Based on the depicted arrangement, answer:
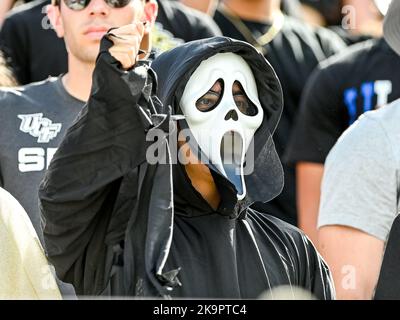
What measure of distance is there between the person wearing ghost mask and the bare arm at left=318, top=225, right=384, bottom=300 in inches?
20.5

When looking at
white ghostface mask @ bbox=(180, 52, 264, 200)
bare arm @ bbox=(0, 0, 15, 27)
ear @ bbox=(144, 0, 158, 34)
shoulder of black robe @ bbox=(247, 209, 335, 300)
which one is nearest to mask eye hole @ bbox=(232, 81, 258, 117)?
white ghostface mask @ bbox=(180, 52, 264, 200)

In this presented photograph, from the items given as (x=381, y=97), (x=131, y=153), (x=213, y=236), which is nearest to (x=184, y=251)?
(x=213, y=236)

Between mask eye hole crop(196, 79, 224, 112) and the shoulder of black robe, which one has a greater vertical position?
mask eye hole crop(196, 79, 224, 112)

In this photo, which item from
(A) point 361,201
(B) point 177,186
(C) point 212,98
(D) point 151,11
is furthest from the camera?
(D) point 151,11

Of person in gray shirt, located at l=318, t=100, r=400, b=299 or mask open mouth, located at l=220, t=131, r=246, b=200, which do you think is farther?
person in gray shirt, located at l=318, t=100, r=400, b=299

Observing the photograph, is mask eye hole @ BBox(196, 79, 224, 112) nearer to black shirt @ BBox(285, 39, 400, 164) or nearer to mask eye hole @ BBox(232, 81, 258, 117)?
mask eye hole @ BBox(232, 81, 258, 117)

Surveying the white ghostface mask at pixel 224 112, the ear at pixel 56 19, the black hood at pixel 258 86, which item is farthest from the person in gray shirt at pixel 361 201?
the ear at pixel 56 19

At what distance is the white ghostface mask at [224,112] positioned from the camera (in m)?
4.94

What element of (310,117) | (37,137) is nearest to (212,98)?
(37,137)

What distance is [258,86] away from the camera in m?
5.16

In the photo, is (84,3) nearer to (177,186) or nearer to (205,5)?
(177,186)

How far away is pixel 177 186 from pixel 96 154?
20.9 inches

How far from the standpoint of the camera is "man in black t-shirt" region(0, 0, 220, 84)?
668cm

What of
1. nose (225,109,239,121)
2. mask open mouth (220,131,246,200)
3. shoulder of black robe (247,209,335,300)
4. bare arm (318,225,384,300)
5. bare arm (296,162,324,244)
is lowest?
bare arm (296,162,324,244)
